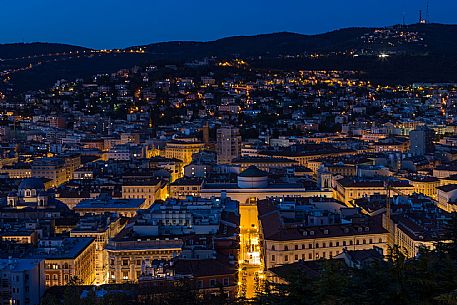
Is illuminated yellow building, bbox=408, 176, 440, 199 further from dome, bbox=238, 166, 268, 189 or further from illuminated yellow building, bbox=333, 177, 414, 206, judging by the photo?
dome, bbox=238, 166, 268, 189

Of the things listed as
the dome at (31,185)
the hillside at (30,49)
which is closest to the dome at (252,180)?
the dome at (31,185)

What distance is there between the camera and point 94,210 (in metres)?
42.8

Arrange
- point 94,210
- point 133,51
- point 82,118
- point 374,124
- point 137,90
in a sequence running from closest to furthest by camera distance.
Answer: point 94,210, point 374,124, point 82,118, point 137,90, point 133,51

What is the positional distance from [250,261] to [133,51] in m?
147

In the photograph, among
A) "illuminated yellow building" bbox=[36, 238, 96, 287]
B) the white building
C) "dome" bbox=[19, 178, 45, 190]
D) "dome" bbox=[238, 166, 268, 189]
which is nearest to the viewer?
the white building

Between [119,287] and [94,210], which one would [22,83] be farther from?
[119,287]

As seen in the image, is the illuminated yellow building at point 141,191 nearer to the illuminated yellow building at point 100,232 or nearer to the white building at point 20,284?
the illuminated yellow building at point 100,232

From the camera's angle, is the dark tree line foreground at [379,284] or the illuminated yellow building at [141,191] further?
the illuminated yellow building at [141,191]

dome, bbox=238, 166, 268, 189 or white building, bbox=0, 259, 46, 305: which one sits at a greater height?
dome, bbox=238, 166, 268, 189

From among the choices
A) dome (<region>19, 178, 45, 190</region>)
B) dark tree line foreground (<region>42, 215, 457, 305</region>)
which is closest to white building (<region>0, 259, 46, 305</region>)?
dark tree line foreground (<region>42, 215, 457, 305</region>)

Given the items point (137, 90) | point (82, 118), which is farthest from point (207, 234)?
point (137, 90)

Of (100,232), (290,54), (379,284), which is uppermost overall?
(290,54)

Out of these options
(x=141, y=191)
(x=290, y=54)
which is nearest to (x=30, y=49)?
(x=290, y=54)

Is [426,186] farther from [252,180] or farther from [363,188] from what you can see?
[252,180]
